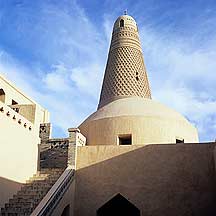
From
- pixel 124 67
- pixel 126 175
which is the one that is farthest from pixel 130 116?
pixel 124 67

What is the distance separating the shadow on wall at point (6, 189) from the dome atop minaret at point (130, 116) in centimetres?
379

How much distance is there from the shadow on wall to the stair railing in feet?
4.25

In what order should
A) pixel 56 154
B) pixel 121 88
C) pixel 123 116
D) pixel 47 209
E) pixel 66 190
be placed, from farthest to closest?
1. pixel 121 88
2. pixel 56 154
3. pixel 123 116
4. pixel 66 190
5. pixel 47 209

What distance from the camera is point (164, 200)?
10234mm

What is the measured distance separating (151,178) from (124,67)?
22.7 ft

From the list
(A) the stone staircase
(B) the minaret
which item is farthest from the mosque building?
(B) the minaret

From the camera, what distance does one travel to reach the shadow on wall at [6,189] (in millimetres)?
9094

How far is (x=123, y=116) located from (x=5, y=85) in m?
4.59

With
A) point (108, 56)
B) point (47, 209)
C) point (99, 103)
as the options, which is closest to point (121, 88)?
point (99, 103)

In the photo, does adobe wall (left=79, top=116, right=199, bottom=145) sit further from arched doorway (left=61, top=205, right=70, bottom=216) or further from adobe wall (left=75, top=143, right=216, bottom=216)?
arched doorway (left=61, top=205, right=70, bottom=216)

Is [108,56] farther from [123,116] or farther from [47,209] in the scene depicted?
[47,209]

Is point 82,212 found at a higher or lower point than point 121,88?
lower

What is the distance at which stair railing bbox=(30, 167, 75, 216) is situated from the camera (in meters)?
7.95

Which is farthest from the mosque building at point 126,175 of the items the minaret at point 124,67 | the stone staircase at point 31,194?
the minaret at point 124,67
